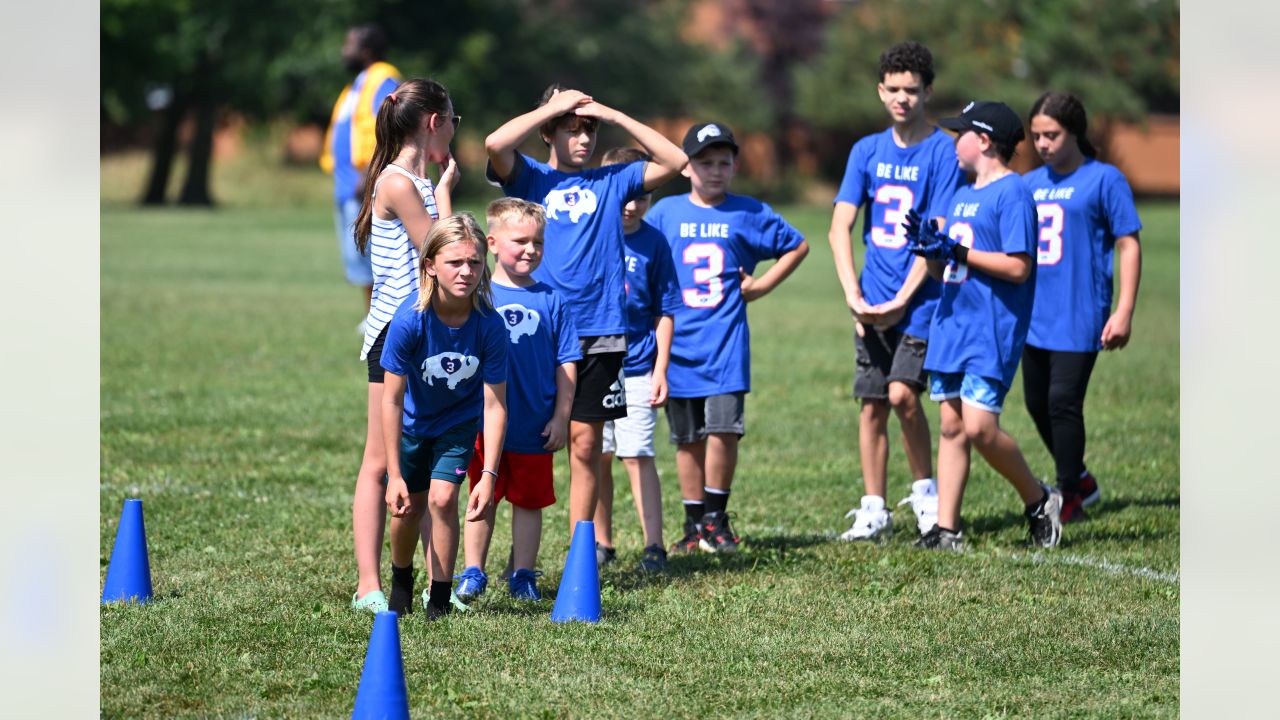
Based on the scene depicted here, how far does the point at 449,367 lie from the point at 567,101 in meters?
1.26

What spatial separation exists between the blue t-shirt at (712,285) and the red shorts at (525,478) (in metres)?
1.18

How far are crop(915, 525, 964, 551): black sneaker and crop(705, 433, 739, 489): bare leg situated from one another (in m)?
0.94

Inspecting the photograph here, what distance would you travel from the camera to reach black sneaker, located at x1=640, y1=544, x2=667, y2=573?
21.6 feet

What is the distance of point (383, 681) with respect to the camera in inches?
166

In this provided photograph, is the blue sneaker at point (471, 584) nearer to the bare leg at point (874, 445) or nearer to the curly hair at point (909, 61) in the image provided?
the bare leg at point (874, 445)

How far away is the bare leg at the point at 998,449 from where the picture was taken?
686 centimetres

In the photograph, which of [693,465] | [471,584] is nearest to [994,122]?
[693,465]

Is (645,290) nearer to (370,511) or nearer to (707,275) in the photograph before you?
(707,275)

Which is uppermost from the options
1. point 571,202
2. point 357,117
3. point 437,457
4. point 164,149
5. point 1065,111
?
point 164,149

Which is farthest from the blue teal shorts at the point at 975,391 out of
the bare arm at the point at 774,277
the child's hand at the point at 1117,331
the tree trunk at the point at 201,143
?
the tree trunk at the point at 201,143

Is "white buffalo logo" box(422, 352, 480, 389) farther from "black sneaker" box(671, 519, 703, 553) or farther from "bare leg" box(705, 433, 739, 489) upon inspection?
"black sneaker" box(671, 519, 703, 553)

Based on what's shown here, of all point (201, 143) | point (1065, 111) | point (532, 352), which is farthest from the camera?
point (201, 143)

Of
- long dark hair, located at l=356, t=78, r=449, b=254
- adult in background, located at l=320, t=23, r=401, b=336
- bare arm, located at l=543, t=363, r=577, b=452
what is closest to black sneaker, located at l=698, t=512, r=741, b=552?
bare arm, located at l=543, t=363, r=577, b=452
